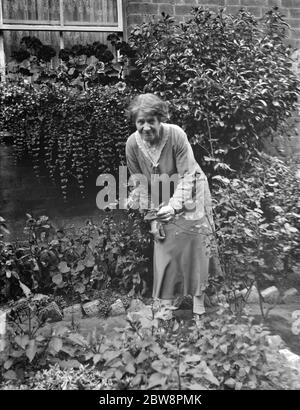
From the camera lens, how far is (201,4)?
5.31 meters

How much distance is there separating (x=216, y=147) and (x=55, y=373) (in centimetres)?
280

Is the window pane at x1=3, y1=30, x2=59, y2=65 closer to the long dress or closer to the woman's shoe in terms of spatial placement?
the long dress

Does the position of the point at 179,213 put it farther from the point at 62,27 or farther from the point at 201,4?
the point at 201,4

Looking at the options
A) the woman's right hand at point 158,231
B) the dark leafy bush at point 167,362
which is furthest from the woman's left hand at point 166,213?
the dark leafy bush at point 167,362

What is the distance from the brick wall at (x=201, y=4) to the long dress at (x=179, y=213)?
2055mm

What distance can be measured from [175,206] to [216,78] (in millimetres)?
1843

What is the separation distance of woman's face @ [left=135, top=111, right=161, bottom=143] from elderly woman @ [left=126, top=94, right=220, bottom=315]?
3cm

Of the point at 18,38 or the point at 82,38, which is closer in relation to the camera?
the point at 18,38

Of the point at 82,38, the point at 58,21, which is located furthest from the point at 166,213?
the point at 58,21

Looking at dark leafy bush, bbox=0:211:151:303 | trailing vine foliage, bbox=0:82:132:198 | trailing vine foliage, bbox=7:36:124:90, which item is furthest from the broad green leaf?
trailing vine foliage, bbox=7:36:124:90

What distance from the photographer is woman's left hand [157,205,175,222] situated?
3398mm

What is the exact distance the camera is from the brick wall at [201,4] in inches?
201

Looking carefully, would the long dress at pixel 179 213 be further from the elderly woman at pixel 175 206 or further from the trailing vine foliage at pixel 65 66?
the trailing vine foliage at pixel 65 66

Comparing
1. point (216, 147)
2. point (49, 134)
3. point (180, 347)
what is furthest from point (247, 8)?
point (180, 347)
